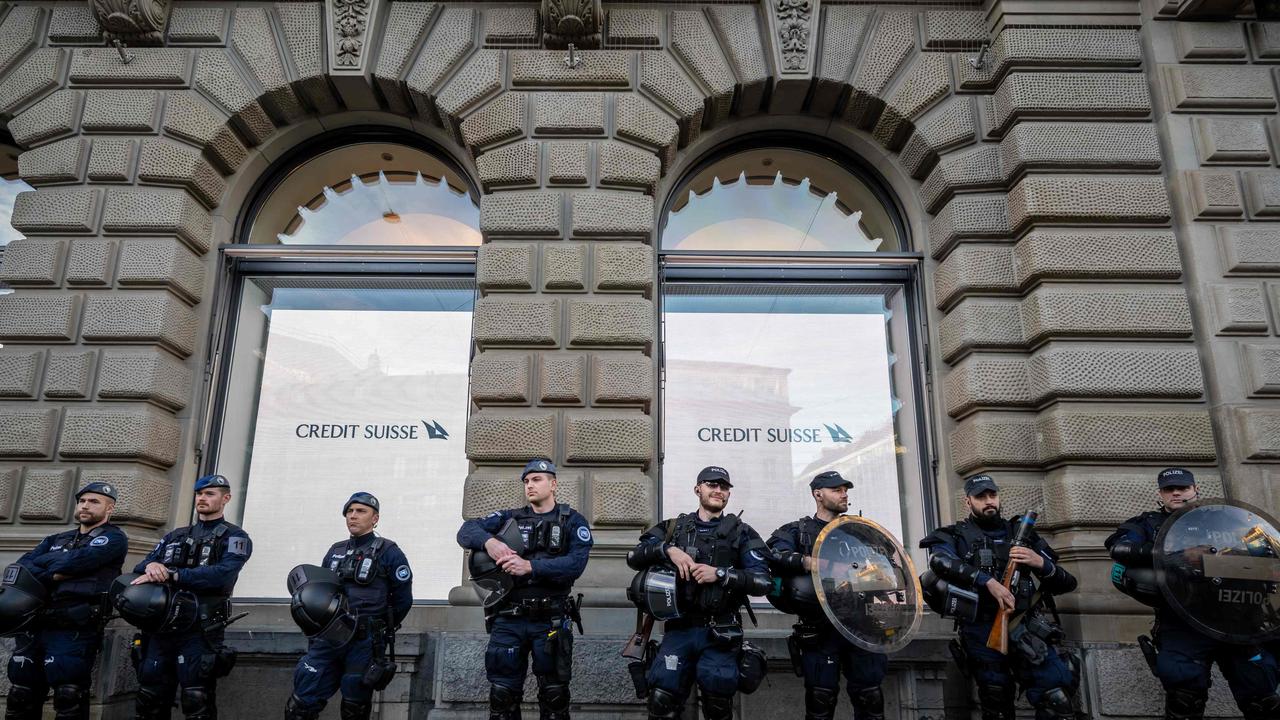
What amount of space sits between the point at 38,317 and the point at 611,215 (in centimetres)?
560

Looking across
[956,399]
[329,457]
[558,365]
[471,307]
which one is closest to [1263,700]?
[956,399]

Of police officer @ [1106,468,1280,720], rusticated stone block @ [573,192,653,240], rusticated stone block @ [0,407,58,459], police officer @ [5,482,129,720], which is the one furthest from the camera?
rusticated stone block @ [573,192,653,240]

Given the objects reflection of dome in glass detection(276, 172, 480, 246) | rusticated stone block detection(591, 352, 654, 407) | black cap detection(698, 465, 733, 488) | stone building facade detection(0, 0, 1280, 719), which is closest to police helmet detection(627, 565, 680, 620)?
black cap detection(698, 465, 733, 488)

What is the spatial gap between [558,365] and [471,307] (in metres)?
1.74

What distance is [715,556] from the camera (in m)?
5.59

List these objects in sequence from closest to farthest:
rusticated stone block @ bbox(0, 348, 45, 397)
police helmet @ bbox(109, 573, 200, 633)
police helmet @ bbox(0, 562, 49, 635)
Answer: police helmet @ bbox(109, 573, 200, 633)
police helmet @ bbox(0, 562, 49, 635)
rusticated stone block @ bbox(0, 348, 45, 397)

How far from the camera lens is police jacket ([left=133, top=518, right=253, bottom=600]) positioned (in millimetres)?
5906

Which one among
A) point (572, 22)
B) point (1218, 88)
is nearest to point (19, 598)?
point (572, 22)

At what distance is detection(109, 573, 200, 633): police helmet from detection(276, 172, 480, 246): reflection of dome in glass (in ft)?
14.4

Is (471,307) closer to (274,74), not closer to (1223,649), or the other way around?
(274,74)

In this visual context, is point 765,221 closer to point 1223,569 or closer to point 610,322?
point 610,322

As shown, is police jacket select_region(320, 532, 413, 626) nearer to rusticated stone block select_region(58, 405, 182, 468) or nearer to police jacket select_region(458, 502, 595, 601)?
police jacket select_region(458, 502, 595, 601)

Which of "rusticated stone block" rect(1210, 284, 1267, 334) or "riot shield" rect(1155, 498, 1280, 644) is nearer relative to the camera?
"riot shield" rect(1155, 498, 1280, 644)

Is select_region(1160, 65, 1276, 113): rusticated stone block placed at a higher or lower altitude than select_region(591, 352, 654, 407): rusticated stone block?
Result: higher
